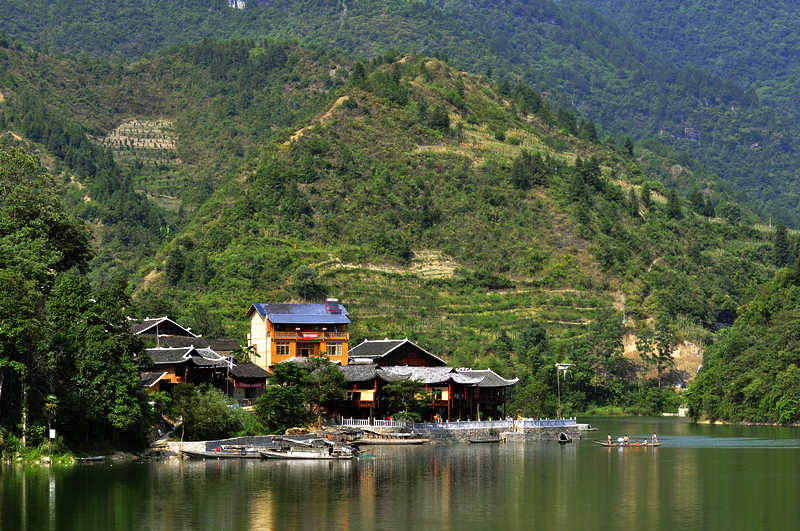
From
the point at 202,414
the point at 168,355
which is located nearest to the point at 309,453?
the point at 202,414

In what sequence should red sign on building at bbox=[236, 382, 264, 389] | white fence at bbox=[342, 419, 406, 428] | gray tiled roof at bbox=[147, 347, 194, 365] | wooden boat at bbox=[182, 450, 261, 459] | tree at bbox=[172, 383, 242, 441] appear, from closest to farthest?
wooden boat at bbox=[182, 450, 261, 459]
tree at bbox=[172, 383, 242, 441]
gray tiled roof at bbox=[147, 347, 194, 365]
white fence at bbox=[342, 419, 406, 428]
red sign on building at bbox=[236, 382, 264, 389]

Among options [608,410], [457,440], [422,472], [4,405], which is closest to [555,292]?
[608,410]

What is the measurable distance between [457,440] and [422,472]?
28.4 m

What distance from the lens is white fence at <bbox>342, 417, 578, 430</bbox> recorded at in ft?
325

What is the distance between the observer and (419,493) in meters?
62.9

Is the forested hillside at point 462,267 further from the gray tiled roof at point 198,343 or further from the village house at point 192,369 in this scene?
the village house at point 192,369

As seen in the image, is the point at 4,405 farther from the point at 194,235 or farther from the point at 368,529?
the point at 194,235

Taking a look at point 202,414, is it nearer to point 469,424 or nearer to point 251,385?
point 251,385

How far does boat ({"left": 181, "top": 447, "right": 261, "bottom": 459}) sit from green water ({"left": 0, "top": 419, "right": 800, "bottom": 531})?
1.61 meters

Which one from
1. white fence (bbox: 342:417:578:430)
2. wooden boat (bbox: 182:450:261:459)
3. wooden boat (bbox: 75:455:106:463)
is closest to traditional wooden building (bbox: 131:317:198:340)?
white fence (bbox: 342:417:578:430)

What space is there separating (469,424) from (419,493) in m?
40.6

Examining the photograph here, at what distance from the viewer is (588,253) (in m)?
184

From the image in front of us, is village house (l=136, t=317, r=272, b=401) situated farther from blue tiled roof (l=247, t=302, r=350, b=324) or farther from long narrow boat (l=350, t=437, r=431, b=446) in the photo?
long narrow boat (l=350, t=437, r=431, b=446)

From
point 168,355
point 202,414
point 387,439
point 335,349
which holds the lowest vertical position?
point 387,439
